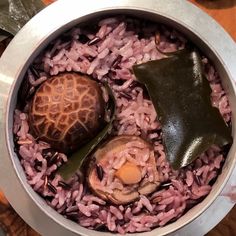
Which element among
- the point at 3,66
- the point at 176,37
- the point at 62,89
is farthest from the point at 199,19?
the point at 3,66

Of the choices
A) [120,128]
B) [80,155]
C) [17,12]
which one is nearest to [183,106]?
[120,128]

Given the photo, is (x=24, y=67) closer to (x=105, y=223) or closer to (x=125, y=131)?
(x=125, y=131)

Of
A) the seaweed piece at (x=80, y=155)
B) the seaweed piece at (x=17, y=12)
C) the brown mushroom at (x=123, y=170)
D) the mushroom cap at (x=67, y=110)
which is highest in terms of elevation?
the seaweed piece at (x=17, y=12)

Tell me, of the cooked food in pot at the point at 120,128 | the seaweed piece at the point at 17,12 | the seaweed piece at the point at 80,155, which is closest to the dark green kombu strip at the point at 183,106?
the cooked food in pot at the point at 120,128

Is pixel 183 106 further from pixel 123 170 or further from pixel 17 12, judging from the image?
pixel 17 12

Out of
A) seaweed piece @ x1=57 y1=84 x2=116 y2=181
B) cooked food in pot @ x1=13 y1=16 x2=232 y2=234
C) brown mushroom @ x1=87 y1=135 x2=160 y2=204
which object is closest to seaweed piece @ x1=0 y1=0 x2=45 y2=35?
cooked food in pot @ x1=13 y1=16 x2=232 y2=234

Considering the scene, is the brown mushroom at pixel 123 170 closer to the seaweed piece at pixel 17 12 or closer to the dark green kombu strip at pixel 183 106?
the dark green kombu strip at pixel 183 106

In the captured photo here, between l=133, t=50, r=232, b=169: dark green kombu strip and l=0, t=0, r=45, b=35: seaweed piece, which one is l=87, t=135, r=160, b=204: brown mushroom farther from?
l=0, t=0, r=45, b=35: seaweed piece
